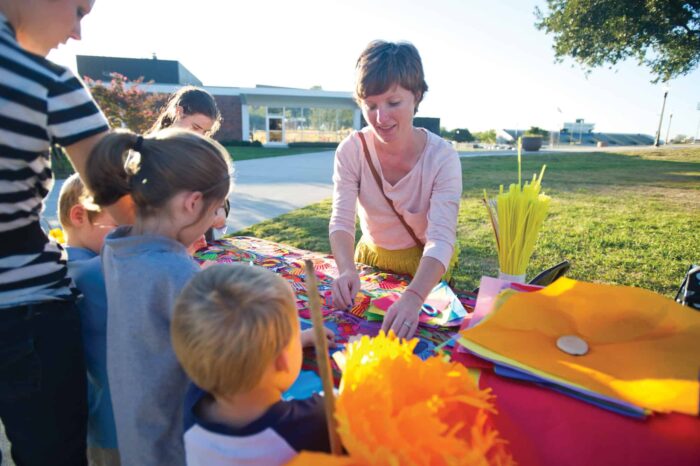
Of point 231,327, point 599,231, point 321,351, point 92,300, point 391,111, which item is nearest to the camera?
point 321,351

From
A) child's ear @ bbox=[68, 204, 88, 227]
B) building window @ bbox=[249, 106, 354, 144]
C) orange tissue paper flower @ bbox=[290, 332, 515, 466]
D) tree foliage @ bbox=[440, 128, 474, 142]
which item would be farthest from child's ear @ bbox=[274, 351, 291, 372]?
tree foliage @ bbox=[440, 128, 474, 142]

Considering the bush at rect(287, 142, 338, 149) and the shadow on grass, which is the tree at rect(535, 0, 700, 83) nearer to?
the shadow on grass

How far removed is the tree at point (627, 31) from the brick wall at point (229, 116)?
15571mm

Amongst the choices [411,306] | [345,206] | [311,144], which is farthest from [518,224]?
[311,144]

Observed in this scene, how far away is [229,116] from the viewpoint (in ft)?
74.5

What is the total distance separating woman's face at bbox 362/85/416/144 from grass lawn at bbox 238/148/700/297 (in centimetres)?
178

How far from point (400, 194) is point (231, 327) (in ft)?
3.96

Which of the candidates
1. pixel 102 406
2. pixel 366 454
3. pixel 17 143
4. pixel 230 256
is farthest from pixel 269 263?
pixel 366 454

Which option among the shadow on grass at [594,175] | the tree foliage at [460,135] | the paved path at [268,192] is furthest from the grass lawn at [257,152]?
the tree foliage at [460,135]

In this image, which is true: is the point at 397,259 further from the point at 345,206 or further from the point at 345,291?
the point at 345,291

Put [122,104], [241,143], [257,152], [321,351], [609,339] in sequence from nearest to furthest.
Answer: [321,351] → [609,339] → [122,104] → [257,152] → [241,143]

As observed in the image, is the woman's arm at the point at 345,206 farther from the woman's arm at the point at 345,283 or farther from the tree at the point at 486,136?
the tree at the point at 486,136

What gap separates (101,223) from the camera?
144 centimetres

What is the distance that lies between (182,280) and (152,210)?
206mm
